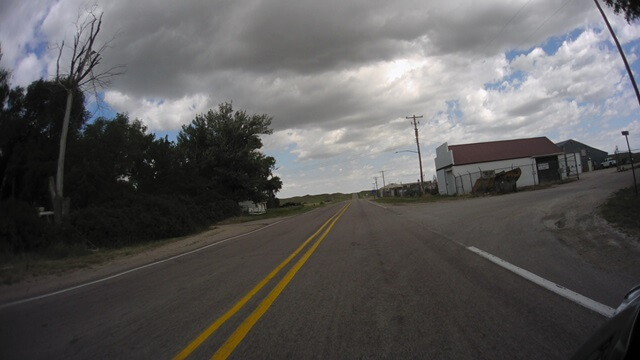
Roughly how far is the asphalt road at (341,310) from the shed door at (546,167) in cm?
4422

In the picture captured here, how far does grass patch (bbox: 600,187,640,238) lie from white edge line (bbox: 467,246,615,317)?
338cm

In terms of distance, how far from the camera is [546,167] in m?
49.8

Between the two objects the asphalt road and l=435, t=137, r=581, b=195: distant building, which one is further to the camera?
l=435, t=137, r=581, b=195: distant building

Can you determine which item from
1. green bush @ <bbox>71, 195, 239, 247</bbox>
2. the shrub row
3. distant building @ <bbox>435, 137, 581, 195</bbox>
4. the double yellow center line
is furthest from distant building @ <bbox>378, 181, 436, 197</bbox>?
the double yellow center line

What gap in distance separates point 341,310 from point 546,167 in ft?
170

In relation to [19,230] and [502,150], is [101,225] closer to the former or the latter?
[19,230]

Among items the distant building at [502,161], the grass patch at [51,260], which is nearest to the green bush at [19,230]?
the grass patch at [51,260]

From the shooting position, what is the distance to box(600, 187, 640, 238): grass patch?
364 inches

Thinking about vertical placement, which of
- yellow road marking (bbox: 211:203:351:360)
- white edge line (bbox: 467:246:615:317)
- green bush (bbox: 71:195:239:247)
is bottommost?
white edge line (bbox: 467:246:615:317)

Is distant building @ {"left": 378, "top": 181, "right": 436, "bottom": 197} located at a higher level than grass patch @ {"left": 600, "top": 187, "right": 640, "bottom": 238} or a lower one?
higher

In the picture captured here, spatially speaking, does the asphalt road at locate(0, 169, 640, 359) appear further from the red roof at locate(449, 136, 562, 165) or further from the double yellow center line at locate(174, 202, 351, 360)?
the red roof at locate(449, 136, 562, 165)

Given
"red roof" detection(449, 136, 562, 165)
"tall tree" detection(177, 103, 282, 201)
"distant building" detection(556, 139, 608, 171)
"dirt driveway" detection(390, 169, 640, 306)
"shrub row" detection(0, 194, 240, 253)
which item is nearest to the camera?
"dirt driveway" detection(390, 169, 640, 306)

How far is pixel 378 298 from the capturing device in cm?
584

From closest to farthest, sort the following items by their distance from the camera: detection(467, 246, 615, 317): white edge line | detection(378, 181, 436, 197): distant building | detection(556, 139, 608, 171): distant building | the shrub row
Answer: detection(467, 246, 615, 317): white edge line
the shrub row
detection(378, 181, 436, 197): distant building
detection(556, 139, 608, 171): distant building
